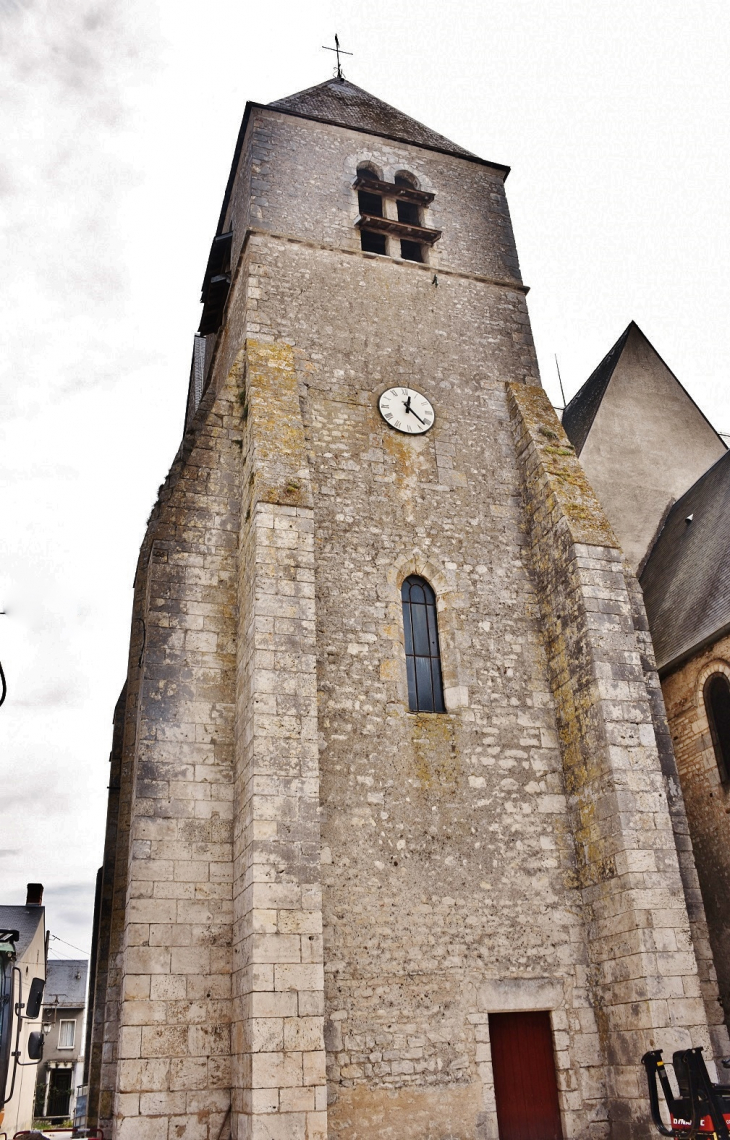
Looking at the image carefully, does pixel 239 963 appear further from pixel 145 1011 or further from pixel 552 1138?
pixel 552 1138

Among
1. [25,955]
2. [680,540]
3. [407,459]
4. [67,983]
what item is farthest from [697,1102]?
[67,983]

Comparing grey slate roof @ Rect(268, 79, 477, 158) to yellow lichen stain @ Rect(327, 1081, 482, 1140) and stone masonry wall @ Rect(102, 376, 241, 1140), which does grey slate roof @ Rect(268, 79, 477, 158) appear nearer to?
stone masonry wall @ Rect(102, 376, 241, 1140)

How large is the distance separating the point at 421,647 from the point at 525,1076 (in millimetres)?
4384

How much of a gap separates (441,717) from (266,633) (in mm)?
2305

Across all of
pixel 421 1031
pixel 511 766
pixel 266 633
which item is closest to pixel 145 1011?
pixel 421 1031

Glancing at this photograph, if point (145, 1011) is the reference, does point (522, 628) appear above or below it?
above

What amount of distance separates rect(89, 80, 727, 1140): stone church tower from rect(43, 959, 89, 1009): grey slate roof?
1039 inches

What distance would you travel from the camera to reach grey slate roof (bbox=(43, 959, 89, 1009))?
3319 centimetres

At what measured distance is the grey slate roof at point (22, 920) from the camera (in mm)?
18658

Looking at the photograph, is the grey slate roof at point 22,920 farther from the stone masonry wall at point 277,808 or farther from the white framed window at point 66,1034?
the white framed window at point 66,1034

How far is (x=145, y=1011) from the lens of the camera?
7.67m

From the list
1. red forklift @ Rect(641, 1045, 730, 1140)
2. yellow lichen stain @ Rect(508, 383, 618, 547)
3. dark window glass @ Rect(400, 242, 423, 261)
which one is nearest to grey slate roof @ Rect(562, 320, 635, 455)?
yellow lichen stain @ Rect(508, 383, 618, 547)

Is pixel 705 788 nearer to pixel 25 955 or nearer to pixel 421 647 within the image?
pixel 421 647

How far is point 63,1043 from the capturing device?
32.1m
